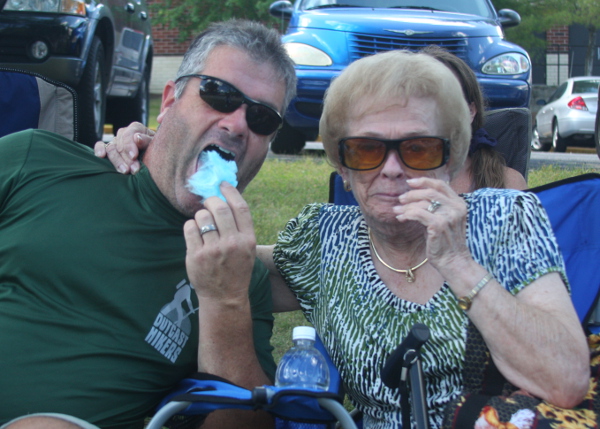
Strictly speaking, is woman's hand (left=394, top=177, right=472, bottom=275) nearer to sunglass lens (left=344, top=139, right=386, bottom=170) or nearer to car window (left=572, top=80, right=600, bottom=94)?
sunglass lens (left=344, top=139, right=386, bottom=170)

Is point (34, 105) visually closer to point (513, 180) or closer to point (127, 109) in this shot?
point (513, 180)

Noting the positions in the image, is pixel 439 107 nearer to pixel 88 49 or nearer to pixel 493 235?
pixel 493 235

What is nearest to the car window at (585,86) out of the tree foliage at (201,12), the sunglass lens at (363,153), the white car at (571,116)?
the white car at (571,116)

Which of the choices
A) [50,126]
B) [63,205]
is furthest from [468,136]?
[50,126]

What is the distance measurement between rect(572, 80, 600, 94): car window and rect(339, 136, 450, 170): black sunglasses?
50.3 ft

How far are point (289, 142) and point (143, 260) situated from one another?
7.83 meters

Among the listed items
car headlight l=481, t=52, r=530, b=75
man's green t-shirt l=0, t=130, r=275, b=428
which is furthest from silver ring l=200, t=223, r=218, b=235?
car headlight l=481, t=52, r=530, b=75

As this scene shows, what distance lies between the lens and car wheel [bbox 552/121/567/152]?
1672cm

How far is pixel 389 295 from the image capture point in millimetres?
2439

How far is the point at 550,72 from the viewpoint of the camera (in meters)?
26.8

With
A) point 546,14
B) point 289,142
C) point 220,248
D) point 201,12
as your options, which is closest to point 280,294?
point 220,248

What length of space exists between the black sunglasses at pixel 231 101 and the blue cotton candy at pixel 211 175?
6.6 inches

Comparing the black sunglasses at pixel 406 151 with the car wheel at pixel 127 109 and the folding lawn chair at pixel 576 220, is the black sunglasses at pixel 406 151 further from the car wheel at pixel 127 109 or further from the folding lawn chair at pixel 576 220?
the car wheel at pixel 127 109

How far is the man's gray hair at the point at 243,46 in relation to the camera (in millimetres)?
2670
